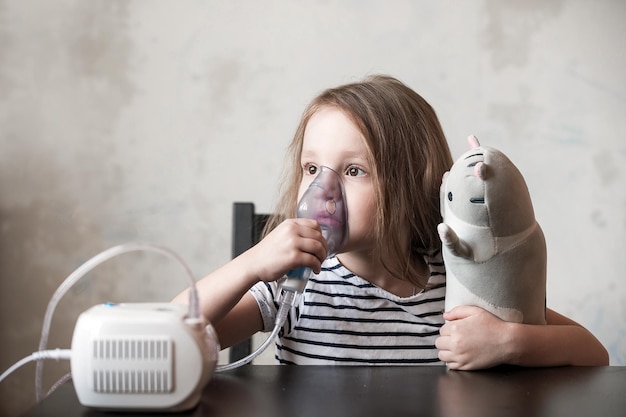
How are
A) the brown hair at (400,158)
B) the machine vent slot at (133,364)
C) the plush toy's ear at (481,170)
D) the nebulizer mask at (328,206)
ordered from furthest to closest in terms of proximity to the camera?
the brown hair at (400,158) < the nebulizer mask at (328,206) < the plush toy's ear at (481,170) < the machine vent slot at (133,364)

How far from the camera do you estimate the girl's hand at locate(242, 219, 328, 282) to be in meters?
0.74

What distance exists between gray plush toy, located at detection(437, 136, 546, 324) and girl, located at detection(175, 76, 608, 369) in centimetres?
10

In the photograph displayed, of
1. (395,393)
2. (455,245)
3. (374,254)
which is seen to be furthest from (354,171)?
(395,393)

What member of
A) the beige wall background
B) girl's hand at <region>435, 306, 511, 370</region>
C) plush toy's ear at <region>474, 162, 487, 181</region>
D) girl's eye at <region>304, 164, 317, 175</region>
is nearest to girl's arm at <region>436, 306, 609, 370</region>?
girl's hand at <region>435, 306, 511, 370</region>

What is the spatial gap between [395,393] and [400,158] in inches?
19.8

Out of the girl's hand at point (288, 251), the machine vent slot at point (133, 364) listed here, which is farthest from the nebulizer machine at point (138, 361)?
the girl's hand at point (288, 251)

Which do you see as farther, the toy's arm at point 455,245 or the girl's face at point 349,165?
the girl's face at point 349,165

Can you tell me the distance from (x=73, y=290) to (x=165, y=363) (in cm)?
161

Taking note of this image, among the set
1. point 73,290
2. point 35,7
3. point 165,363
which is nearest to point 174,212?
point 73,290

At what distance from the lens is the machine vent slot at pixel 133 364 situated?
0.50 meters

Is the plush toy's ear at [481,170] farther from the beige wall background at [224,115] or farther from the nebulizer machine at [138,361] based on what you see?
the beige wall background at [224,115]

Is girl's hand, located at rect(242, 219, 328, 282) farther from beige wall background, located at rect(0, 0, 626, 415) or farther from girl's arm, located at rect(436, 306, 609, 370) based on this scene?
beige wall background, located at rect(0, 0, 626, 415)

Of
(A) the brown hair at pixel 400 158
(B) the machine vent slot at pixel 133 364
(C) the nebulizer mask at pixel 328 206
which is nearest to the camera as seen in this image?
(B) the machine vent slot at pixel 133 364

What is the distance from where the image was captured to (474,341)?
2.44 feet
